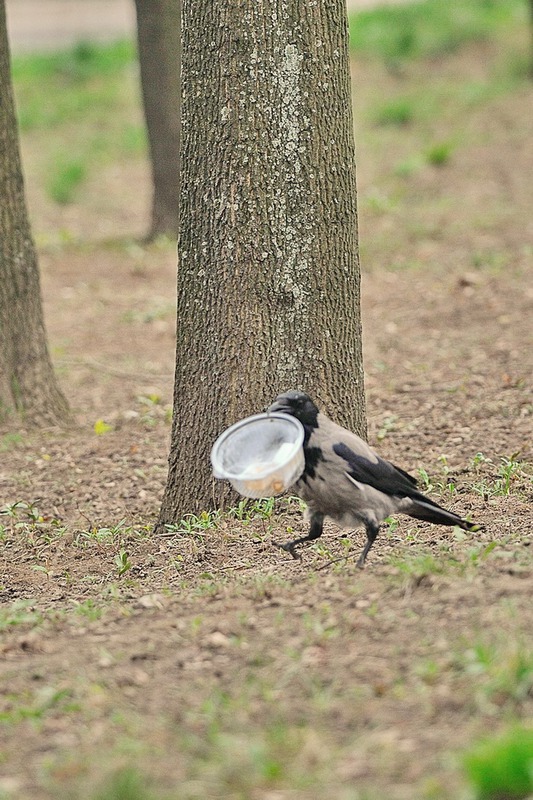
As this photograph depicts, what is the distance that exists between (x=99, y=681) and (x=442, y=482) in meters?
2.92

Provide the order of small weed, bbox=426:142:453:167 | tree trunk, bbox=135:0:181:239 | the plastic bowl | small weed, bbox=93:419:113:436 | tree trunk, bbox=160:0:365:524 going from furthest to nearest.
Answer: small weed, bbox=426:142:453:167 < tree trunk, bbox=135:0:181:239 < small weed, bbox=93:419:113:436 < tree trunk, bbox=160:0:365:524 < the plastic bowl

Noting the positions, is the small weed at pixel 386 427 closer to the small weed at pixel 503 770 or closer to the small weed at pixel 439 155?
the small weed at pixel 503 770

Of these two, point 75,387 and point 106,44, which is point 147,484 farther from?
point 106,44

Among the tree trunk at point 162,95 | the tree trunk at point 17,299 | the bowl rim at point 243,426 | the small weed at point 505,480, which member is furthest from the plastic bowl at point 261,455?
the tree trunk at point 162,95

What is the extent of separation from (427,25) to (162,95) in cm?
865

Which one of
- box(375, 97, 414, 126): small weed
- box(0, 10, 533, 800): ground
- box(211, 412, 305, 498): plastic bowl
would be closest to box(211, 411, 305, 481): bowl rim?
box(211, 412, 305, 498): plastic bowl

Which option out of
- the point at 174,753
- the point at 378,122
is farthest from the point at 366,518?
the point at 378,122

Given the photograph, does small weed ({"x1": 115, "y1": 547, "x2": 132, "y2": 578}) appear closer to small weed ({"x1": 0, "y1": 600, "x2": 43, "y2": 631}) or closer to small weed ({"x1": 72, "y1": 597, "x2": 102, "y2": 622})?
small weed ({"x1": 72, "y1": 597, "x2": 102, "y2": 622})

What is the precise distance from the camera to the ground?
310cm

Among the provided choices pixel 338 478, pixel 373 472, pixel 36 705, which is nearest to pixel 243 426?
pixel 338 478

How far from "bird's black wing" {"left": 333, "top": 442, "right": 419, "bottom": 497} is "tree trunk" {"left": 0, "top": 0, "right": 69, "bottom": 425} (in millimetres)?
3475

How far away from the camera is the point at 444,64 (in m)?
17.9

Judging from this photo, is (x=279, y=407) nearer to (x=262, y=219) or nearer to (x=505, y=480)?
(x=262, y=219)

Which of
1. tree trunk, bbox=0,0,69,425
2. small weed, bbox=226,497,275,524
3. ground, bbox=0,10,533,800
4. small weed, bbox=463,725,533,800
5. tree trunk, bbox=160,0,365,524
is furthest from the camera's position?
tree trunk, bbox=0,0,69,425
